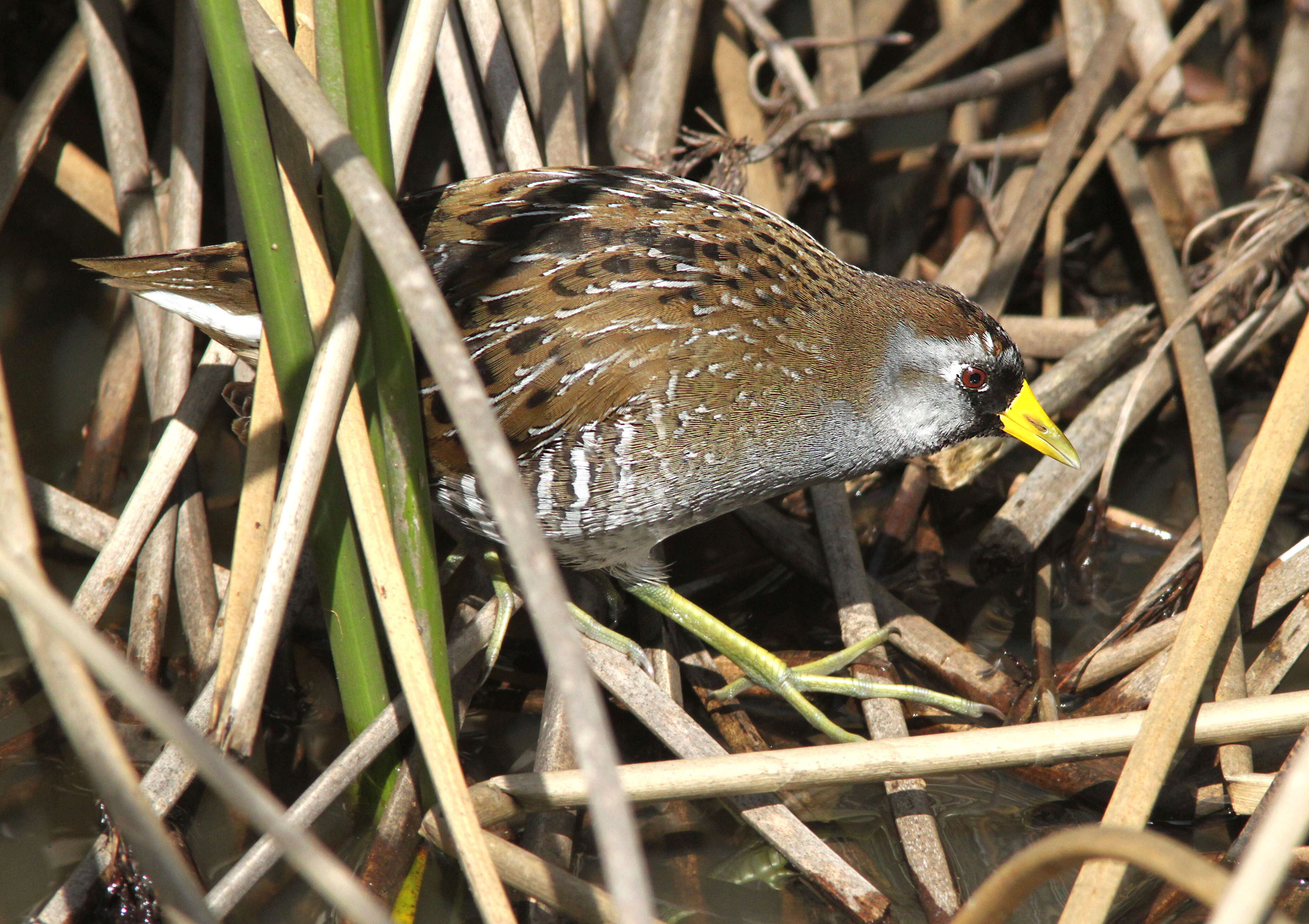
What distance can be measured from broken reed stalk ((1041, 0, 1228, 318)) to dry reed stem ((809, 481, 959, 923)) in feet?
2.99

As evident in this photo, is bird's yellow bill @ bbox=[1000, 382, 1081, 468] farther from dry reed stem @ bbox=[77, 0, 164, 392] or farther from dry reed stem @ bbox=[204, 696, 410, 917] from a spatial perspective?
dry reed stem @ bbox=[77, 0, 164, 392]

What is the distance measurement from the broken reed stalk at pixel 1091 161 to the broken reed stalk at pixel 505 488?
2.63m

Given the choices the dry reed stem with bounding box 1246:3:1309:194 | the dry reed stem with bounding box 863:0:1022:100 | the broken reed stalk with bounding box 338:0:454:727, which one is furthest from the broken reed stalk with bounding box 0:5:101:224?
the dry reed stem with bounding box 1246:3:1309:194

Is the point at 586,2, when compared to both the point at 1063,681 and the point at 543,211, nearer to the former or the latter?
the point at 543,211

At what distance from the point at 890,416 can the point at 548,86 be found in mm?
1364

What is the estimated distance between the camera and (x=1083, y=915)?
174 cm

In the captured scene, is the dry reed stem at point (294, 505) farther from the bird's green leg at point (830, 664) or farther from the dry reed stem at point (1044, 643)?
the dry reed stem at point (1044, 643)

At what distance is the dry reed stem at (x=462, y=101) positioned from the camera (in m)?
2.88

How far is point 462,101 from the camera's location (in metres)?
2.89

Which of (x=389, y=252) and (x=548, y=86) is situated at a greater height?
(x=548, y=86)

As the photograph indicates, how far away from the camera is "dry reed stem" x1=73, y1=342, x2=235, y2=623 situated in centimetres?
252

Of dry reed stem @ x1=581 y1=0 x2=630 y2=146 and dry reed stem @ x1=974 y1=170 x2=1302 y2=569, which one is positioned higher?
dry reed stem @ x1=581 y1=0 x2=630 y2=146

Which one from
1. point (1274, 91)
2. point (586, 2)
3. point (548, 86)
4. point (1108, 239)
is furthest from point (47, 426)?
point (1274, 91)

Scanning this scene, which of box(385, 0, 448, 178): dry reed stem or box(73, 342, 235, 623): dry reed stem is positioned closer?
box(385, 0, 448, 178): dry reed stem
